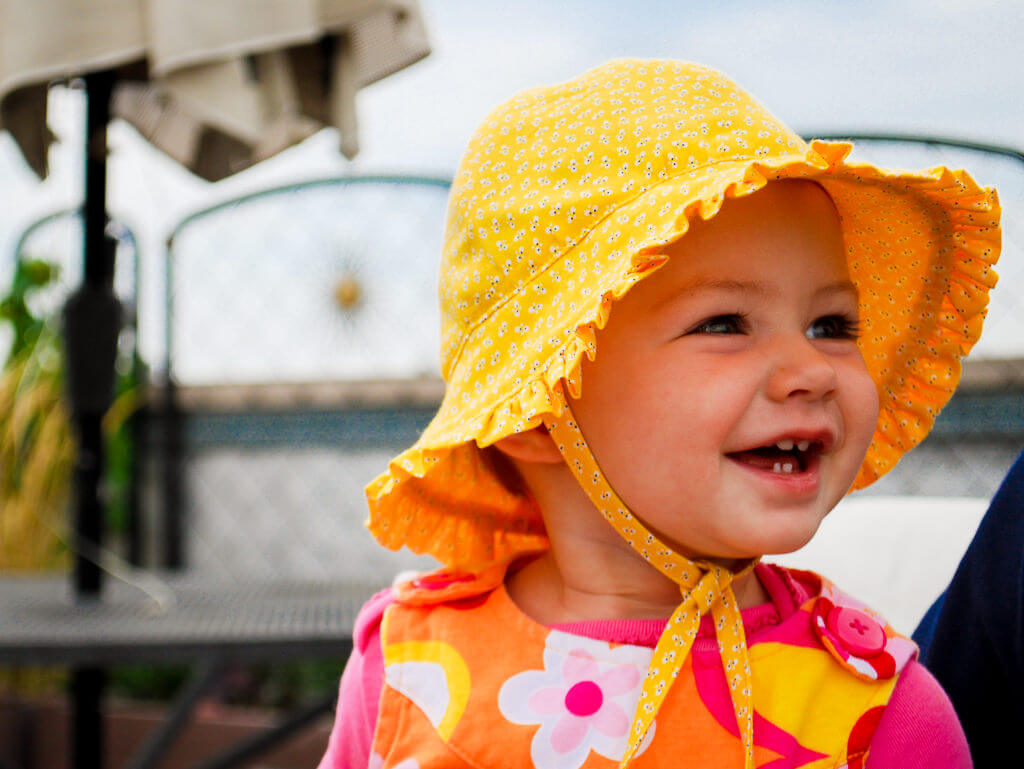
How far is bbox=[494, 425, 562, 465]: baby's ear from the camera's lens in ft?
3.00

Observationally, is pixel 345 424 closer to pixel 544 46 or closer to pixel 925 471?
pixel 544 46

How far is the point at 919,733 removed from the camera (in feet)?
2.55

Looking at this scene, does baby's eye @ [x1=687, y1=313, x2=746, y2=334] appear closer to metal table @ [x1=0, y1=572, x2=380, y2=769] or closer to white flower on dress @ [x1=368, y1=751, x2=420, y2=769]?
white flower on dress @ [x1=368, y1=751, x2=420, y2=769]

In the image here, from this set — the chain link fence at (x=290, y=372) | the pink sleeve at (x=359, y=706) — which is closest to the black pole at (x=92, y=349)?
the chain link fence at (x=290, y=372)

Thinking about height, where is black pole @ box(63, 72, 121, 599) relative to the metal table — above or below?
above

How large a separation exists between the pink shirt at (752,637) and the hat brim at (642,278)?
0.14 metres

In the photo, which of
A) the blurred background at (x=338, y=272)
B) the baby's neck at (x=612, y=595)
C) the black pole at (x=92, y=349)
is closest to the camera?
the baby's neck at (x=612, y=595)

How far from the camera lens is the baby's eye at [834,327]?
854 mm

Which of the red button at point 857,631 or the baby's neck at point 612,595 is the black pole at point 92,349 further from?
the red button at point 857,631

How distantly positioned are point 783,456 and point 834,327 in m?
0.15

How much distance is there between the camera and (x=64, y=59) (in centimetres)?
192

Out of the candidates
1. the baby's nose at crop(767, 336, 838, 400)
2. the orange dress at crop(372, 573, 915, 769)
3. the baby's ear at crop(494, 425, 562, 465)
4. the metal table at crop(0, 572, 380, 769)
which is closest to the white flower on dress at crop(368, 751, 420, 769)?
the orange dress at crop(372, 573, 915, 769)

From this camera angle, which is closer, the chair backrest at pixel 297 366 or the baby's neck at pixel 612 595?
the baby's neck at pixel 612 595

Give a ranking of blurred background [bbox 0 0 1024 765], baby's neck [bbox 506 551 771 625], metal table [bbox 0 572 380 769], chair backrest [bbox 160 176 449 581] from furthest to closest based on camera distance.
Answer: chair backrest [bbox 160 176 449 581], blurred background [bbox 0 0 1024 765], metal table [bbox 0 572 380 769], baby's neck [bbox 506 551 771 625]
